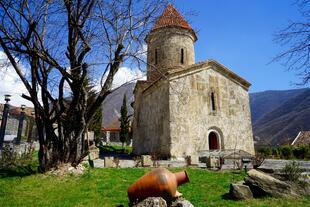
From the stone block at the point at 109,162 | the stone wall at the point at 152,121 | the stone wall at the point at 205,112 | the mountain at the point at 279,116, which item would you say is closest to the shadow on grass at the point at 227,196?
the stone block at the point at 109,162

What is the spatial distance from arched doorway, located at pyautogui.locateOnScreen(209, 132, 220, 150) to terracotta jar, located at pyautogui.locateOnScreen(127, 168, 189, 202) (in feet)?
40.7

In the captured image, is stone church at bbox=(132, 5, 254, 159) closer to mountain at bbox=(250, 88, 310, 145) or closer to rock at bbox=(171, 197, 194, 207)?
mountain at bbox=(250, 88, 310, 145)

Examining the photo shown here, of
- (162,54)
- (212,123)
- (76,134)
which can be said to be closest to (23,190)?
(76,134)

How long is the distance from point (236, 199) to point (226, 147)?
34.7 ft

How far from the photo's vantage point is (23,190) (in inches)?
272

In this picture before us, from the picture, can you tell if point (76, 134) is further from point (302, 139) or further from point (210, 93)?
point (302, 139)

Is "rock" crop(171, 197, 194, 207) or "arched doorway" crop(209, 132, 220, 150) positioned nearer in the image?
"rock" crop(171, 197, 194, 207)

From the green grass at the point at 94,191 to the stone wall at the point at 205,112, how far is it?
5.74m

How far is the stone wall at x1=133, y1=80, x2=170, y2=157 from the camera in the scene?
51.1ft

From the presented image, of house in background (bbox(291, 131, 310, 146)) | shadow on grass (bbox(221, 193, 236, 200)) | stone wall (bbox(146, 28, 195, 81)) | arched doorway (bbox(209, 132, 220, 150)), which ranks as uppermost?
stone wall (bbox(146, 28, 195, 81))

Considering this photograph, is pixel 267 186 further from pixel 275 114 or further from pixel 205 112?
pixel 275 114

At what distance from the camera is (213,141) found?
54.7 feet

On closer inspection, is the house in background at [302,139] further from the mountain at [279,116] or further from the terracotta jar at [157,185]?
the terracotta jar at [157,185]

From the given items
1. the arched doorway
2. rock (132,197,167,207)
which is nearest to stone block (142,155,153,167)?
the arched doorway
